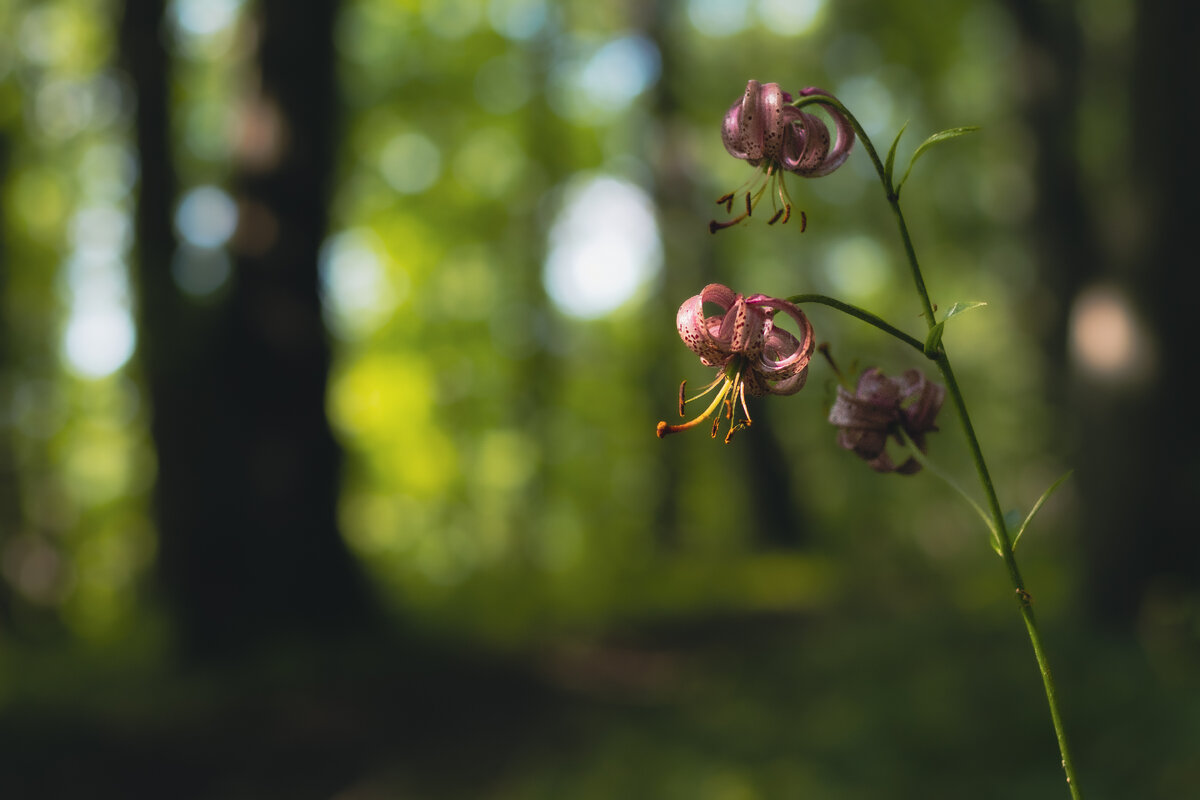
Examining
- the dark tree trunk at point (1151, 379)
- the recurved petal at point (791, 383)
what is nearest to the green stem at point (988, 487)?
the recurved petal at point (791, 383)

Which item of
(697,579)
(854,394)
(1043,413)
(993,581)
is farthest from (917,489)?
(854,394)

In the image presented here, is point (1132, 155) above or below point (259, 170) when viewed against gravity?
below

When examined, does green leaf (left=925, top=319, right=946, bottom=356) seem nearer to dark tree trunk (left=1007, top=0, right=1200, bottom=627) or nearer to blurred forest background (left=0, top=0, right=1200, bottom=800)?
blurred forest background (left=0, top=0, right=1200, bottom=800)

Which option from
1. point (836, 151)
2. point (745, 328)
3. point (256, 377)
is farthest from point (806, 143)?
point (256, 377)

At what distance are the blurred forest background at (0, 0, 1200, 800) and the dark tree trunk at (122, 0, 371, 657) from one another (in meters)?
0.03

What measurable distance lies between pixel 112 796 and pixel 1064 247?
22.1 ft

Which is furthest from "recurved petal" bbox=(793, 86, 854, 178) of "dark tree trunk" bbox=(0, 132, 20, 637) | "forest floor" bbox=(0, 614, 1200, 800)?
"dark tree trunk" bbox=(0, 132, 20, 637)

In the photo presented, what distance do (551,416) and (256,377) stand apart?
6030mm

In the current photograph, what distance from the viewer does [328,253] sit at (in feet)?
21.3

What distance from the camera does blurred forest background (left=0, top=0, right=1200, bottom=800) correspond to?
396cm

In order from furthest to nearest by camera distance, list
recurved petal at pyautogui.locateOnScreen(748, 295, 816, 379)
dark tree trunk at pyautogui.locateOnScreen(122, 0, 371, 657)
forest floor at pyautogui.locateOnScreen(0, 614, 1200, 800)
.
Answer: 1. dark tree trunk at pyautogui.locateOnScreen(122, 0, 371, 657)
2. forest floor at pyautogui.locateOnScreen(0, 614, 1200, 800)
3. recurved petal at pyautogui.locateOnScreen(748, 295, 816, 379)

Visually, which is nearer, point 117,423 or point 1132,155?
point 1132,155

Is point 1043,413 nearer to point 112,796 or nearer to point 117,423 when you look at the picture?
point 112,796

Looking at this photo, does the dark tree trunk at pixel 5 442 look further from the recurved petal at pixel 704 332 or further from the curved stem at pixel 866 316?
the curved stem at pixel 866 316
